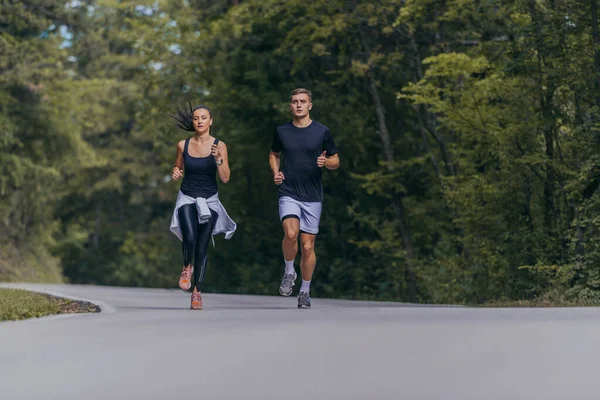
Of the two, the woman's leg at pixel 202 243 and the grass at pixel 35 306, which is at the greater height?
the woman's leg at pixel 202 243

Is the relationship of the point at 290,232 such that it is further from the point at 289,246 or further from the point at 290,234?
the point at 289,246

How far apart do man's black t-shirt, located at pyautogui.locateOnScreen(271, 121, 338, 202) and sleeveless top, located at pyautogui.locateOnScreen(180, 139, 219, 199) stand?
0.75 m

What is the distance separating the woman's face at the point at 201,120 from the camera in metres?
13.9

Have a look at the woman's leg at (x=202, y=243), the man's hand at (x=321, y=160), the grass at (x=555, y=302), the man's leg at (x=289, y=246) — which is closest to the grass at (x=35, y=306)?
the woman's leg at (x=202, y=243)

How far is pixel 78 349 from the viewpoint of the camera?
9766 mm

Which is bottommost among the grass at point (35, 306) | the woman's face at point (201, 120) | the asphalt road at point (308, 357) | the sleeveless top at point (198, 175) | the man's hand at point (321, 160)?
the grass at point (35, 306)

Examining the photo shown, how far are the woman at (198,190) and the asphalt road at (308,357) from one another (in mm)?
1604

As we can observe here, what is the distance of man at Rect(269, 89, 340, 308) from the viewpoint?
13828 millimetres

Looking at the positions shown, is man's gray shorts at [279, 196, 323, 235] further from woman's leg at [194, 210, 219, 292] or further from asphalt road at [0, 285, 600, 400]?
asphalt road at [0, 285, 600, 400]

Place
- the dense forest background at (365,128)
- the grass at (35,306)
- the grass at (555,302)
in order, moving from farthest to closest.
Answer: the dense forest background at (365,128), the grass at (555,302), the grass at (35,306)

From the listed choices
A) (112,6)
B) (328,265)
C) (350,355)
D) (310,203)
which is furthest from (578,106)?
(112,6)

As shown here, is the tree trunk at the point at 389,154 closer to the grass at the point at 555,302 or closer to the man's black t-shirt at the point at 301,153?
the grass at the point at 555,302

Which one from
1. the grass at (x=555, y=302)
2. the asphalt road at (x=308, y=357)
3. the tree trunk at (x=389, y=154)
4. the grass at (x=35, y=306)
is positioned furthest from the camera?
the tree trunk at (x=389, y=154)

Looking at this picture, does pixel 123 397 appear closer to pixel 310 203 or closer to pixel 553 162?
pixel 310 203
